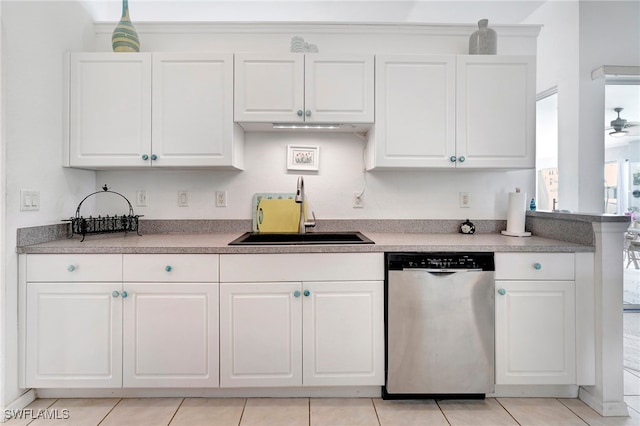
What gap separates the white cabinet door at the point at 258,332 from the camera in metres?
1.80

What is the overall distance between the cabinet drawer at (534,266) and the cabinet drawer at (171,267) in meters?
1.56

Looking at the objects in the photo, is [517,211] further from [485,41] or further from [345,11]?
[345,11]

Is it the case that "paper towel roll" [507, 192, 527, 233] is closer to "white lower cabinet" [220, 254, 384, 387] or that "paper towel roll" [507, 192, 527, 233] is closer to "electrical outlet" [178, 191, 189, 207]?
"white lower cabinet" [220, 254, 384, 387]

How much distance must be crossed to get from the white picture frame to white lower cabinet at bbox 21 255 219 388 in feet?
3.18

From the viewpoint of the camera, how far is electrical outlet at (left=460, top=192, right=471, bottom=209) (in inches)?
98.2

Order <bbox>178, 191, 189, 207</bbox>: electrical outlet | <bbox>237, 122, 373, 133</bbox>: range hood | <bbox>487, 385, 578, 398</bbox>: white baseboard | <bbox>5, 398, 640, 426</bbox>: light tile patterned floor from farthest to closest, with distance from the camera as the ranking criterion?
<bbox>178, 191, 189, 207</bbox>: electrical outlet < <bbox>237, 122, 373, 133</bbox>: range hood < <bbox>487, 385, 578, 398</bbox>: white baseboard < <bbox>5, 398, 640, 426</bbox>: light tile patterned floor

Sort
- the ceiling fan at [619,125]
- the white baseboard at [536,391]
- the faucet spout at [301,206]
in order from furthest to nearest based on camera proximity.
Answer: the ceiling fan at [619,125] < the faucet spout at [301,206] < the white baseboard at [536,391]

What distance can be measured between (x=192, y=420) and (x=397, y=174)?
6.46 feet

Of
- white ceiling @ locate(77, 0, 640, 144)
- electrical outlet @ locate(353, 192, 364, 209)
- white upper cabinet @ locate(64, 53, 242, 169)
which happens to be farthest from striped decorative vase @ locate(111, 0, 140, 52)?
electrical outlet @ locate(353, 192, 364, 209)

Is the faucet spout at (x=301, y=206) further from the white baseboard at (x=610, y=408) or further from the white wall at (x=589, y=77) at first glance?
the white wall at (x=589, y=77)

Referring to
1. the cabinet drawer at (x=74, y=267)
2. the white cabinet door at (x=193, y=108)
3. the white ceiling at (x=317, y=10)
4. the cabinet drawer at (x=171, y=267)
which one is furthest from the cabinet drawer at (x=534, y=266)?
the white ceiling at (x=317, y=10)

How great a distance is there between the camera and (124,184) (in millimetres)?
2424

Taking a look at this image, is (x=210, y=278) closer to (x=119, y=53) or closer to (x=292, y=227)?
(x=292, y=227)

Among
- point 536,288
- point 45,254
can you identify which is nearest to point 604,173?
point 536,288
